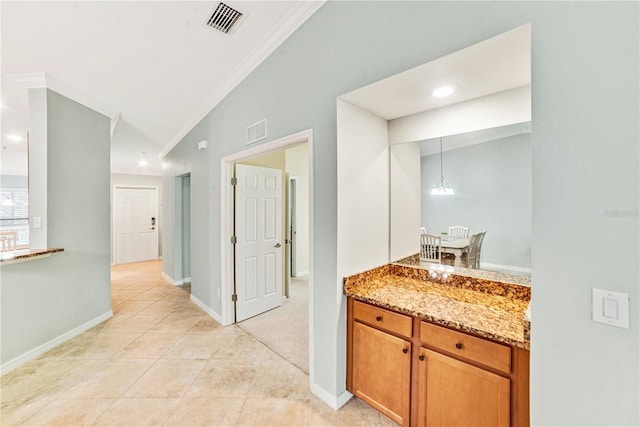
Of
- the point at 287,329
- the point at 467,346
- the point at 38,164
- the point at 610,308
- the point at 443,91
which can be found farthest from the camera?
the point at 287,329

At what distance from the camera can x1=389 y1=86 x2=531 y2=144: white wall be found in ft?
5.27

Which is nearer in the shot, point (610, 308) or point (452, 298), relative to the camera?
point (610, 308)

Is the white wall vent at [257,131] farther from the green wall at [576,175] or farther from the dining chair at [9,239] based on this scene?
the dining chair at [9,239]

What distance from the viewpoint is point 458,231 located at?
1.94 metres

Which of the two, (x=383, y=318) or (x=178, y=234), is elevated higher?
(x=178, y=234)

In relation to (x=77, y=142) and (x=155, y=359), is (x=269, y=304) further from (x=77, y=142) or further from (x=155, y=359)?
(x=77, y=142)

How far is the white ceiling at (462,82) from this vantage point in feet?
4.10

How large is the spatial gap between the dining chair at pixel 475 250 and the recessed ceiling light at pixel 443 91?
961 mm

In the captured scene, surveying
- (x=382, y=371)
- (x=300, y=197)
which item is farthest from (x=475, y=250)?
(x=300, y=197)

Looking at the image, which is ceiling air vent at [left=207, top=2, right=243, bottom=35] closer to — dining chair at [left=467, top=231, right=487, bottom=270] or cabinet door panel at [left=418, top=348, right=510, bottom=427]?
dining chair at [left=467, top=231, right=487, bottom=270]

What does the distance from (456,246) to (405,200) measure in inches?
20.5

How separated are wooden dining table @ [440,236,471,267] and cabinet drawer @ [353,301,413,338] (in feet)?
2.13

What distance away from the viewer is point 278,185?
3.73 m

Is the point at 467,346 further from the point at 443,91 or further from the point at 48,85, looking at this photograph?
the point at 48,85
